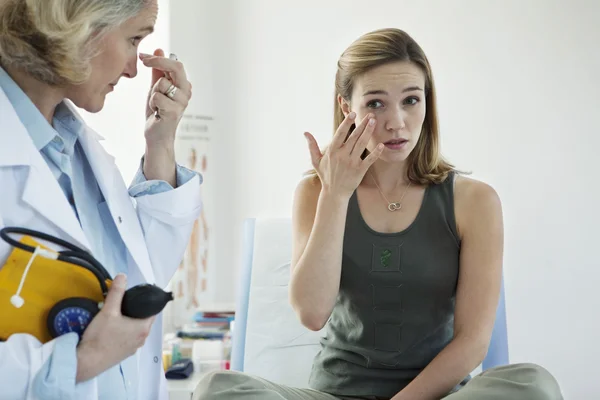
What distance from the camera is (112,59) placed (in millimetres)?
1307

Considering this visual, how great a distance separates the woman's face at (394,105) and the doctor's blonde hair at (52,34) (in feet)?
2.21

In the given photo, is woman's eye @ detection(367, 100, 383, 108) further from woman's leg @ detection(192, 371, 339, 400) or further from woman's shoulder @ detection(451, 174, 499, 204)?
woman's leg @ detection(192, 371, 339, 400)

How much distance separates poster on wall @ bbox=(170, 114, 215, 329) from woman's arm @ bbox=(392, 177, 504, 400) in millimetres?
1480

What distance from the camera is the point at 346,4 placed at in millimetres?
3018

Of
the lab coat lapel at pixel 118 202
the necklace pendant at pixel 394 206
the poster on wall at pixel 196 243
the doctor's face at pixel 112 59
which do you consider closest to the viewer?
the doctor's face at pixel 112 59

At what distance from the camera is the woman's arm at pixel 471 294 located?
5.23ft

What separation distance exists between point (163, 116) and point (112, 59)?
23 centimetres

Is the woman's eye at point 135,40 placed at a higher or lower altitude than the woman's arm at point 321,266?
higher

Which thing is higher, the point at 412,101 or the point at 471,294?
the point at 412,101

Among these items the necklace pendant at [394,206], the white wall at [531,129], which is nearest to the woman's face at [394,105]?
the necklace pendant at [394,206]

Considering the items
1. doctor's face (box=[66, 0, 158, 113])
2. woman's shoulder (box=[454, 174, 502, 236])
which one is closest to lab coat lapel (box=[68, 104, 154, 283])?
doctor's face (box=[66, 0, 158, 113])

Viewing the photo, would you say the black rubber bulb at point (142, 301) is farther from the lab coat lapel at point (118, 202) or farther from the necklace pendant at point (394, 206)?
the necklace pendant at point (394, 206)

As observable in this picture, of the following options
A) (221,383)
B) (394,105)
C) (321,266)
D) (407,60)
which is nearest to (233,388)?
(221,383)

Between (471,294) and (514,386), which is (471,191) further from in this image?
(514,386)
